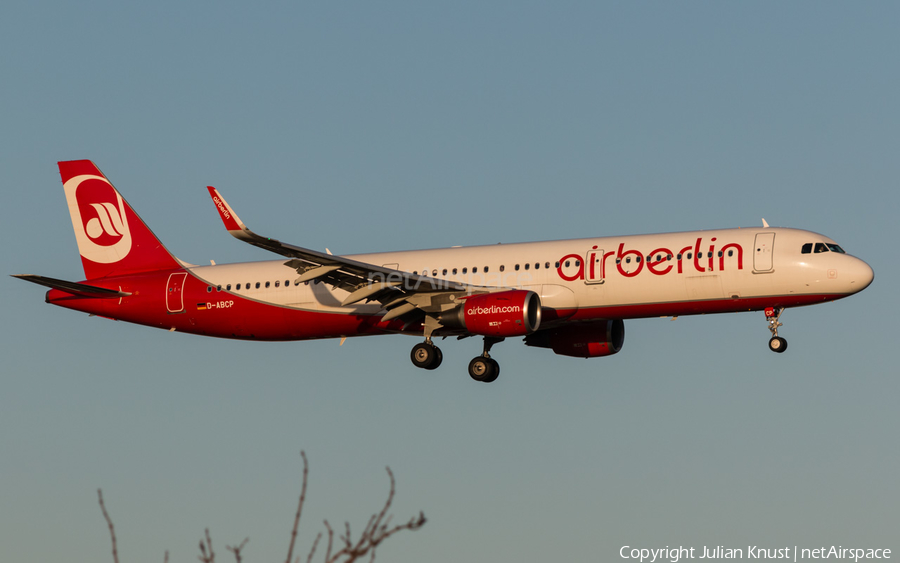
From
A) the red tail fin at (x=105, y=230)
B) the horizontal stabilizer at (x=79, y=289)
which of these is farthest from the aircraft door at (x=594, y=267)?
the horizontal stabilizer at (x=79, y=289)

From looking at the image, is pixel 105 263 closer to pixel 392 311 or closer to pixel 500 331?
pixel 392 311

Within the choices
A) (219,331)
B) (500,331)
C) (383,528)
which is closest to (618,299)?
(500,331)

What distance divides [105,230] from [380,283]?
1645 cm

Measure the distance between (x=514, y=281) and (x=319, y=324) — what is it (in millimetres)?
8608

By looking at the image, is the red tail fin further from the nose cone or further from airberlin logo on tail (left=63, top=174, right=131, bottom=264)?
the nose cone

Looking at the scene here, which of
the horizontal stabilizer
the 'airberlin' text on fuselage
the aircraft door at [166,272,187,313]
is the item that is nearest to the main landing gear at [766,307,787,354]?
the 'airberlin' text on fuselage

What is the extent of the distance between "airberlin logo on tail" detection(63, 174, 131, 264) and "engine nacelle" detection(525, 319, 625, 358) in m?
19.4

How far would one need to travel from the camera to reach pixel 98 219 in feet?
166

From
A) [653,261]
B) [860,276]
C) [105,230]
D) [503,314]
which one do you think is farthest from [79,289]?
[860,276]

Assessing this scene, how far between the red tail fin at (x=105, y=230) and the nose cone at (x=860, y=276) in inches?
1108

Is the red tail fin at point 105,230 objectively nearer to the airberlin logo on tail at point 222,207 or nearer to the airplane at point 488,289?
the airplane at point 488,289

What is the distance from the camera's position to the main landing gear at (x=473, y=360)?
43250mm

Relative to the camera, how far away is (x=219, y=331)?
46.8m

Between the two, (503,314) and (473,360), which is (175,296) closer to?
(473,360)
